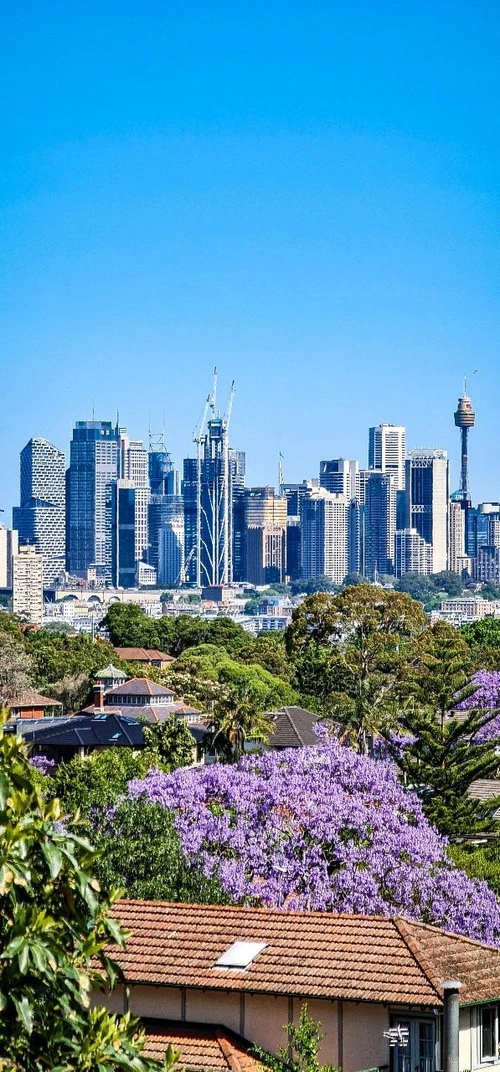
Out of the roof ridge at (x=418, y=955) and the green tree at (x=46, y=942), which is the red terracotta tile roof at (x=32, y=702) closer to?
the roof ridge at (x=418, y=955)

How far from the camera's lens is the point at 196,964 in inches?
711

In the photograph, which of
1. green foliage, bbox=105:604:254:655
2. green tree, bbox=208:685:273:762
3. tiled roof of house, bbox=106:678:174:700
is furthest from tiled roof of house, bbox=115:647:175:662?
green tree, bbox=208:685:273:762

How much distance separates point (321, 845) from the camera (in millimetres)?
31938

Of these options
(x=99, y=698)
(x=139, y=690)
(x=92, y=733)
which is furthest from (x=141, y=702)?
(x=92, y=733)

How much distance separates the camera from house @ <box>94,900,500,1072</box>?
56.1 ft

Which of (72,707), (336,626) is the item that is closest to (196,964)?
(336,626)

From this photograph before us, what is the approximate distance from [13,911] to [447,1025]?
5.98 metres

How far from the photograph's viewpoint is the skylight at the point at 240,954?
58.6ft

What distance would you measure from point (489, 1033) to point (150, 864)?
11558 mm

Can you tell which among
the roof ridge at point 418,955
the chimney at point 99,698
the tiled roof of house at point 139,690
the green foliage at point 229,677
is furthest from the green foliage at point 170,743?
the roof ridge at point 418,955

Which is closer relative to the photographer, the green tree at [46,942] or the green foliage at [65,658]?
the green tree at [46,942]

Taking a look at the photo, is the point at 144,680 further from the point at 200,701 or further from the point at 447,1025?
the point at 447,1025

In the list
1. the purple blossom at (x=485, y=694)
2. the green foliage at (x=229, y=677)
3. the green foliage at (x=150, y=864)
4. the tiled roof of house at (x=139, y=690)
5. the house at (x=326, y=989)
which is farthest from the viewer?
the green foliage at (x=229, y=677)

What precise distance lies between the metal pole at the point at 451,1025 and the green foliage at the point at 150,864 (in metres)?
11.6
